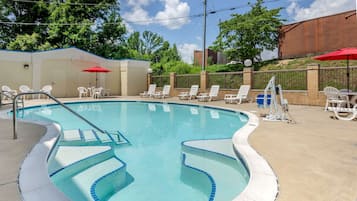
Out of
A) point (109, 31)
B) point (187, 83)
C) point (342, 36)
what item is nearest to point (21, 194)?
point (187, 83)

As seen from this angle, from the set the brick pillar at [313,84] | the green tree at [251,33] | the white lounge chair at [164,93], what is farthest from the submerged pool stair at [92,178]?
the green tree at [251,33]

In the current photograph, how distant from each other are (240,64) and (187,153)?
19603 millimetres

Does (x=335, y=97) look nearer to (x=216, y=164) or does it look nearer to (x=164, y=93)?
(x=216, y=164)

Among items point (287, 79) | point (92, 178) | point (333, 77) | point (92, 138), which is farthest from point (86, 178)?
point (287, 79)

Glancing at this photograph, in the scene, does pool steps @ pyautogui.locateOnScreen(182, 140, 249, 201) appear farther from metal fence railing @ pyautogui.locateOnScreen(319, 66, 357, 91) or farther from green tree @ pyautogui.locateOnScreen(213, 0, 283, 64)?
green tree @ pyautogui.locateOnScreen(213, 0, 283, 64)

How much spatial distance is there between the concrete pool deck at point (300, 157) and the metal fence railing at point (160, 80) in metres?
14.0

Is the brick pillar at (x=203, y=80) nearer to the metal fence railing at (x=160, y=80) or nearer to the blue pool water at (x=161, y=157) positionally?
the metal fence railing at (x=160, y=80)

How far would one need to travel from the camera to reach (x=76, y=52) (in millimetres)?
17797

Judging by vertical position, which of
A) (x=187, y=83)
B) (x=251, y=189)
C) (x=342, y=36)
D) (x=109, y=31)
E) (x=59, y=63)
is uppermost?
(x=109, y=31)

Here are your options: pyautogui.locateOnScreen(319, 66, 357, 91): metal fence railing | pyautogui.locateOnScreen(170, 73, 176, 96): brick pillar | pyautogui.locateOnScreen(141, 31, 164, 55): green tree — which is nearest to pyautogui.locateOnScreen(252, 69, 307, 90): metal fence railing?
pyautogui.locateOnScreen(319, 66, 357, 91): metal fence railing

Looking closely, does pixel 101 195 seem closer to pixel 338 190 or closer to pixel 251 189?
pixel 251 189

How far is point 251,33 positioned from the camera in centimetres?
2147

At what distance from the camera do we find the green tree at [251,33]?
21.2m

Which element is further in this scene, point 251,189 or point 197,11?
point 197,11
